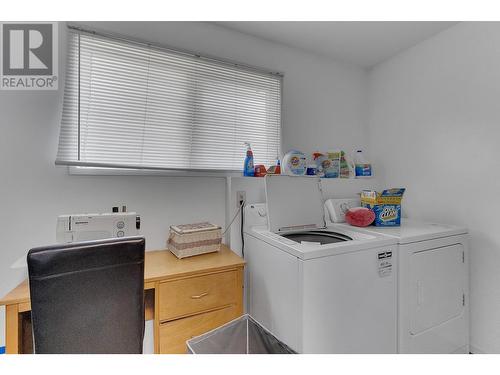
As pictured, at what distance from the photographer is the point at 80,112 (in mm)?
1602

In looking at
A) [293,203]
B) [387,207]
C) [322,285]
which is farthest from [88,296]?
[387,207]

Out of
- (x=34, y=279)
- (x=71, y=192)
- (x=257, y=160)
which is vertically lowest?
(x=34, y=279)

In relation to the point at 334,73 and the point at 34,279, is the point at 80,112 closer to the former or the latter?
the point at 34,279

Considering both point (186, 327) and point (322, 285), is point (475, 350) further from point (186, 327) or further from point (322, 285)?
point (186, 327)

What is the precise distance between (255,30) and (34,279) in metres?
2.26

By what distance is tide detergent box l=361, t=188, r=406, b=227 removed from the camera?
1.90m

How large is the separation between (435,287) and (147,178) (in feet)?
7.03

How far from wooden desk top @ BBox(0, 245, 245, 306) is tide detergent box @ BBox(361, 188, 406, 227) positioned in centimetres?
113

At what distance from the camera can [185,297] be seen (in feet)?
4.57

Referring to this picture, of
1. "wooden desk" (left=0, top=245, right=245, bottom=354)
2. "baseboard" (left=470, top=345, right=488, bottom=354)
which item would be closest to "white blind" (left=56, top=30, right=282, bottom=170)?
"wooden desk" (left=0, top=245, right=245, bottom=354)

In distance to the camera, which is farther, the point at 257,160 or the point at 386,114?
the point at 386,114

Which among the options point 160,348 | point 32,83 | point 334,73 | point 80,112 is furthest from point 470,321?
point 32,83
